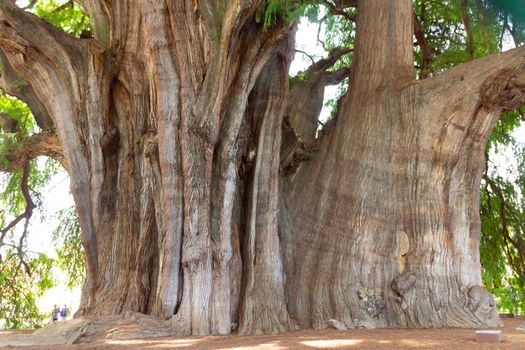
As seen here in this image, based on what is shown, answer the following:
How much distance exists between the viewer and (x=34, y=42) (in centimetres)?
717

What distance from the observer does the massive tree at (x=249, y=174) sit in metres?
6.59

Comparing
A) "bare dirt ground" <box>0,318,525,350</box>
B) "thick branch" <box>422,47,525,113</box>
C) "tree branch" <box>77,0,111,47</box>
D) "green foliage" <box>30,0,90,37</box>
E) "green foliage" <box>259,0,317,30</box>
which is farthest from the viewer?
"green foliage" <box>30,0,90,37</box>

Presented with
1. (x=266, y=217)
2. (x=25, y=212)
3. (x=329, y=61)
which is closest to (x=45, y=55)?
(x=266, y=217)

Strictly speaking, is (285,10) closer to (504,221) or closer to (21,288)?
(504,221)

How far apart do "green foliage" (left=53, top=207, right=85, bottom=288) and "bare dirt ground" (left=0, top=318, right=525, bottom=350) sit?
4873 millimetres

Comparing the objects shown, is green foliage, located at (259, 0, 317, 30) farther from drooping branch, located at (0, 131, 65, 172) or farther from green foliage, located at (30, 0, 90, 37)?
green foliage, located at (30, 0, 90, 37)

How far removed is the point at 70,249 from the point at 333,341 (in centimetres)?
746

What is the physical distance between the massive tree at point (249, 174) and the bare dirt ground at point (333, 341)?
0.62m

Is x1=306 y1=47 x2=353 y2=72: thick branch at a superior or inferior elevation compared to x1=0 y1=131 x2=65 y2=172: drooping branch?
superior

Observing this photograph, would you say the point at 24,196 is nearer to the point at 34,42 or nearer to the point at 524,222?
the point at 34,42

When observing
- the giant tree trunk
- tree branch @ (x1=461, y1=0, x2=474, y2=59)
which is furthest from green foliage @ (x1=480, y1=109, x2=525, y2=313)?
the giant tree trunk

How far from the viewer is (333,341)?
200 inches

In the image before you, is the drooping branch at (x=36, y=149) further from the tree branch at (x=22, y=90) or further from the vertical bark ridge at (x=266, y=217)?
the vertical bark ridge at (x=266, y=217)

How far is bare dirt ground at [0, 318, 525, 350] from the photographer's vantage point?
468 centimetres
